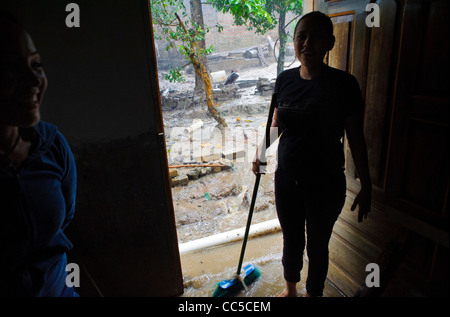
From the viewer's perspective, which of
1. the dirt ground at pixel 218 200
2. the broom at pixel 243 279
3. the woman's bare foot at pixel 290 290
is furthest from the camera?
the dirt ground at pixel 218 200

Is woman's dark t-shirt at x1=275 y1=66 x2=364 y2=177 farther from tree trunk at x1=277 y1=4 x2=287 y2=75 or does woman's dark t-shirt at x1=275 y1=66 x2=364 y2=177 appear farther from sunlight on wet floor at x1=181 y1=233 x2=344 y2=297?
tree trunk at x1=277 y1=4 x2=287 y2=75

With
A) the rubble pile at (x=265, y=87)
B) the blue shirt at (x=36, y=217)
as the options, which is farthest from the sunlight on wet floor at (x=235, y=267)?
the rubble pile at (x=265, y=87)

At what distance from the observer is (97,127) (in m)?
2.04

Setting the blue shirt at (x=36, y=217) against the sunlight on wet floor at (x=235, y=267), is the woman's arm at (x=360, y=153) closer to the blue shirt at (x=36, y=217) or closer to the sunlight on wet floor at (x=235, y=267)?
the sunlight on wet floor at (x=235, y=267)

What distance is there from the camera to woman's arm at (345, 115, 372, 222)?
1.78 meters

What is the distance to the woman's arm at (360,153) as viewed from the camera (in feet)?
5.84

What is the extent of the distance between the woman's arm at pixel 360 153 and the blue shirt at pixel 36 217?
1.66 meters

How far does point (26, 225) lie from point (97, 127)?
0.98 m

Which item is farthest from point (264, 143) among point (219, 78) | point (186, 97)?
point (219, 78)

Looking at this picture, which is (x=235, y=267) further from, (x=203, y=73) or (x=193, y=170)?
(x=203, y=73)

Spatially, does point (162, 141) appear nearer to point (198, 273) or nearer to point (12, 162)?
point (12, 162)

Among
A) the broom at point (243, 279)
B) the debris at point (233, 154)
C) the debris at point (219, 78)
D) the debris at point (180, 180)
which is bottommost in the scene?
the debris at point (180, 180)

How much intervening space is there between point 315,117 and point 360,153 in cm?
37

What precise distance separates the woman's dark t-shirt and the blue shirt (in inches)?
53.3
